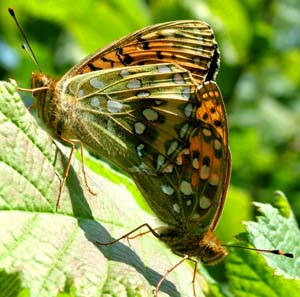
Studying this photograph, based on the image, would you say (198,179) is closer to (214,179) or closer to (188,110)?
(214,179)

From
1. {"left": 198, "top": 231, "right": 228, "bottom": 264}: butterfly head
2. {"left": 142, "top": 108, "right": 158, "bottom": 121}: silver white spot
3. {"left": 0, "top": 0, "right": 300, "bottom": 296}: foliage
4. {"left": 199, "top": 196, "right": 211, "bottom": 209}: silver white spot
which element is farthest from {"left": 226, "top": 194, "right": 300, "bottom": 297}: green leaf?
{"left": 0, "top": 0, "right": 300, "bottom": 296}: foliage

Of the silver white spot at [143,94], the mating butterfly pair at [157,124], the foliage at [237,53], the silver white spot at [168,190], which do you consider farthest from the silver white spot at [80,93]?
the foliage at [237,53]

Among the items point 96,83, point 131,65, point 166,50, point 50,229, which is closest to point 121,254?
point 50,229

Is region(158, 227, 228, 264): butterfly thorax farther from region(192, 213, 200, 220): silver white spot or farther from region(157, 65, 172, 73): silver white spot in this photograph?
region(157, 65, 172, 73): silver white spot

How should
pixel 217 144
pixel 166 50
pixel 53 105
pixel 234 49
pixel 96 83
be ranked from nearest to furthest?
pixel 217 144 → pixel 53 105 → pixel 96 83 → pixel 166 50 → pixel 234 49

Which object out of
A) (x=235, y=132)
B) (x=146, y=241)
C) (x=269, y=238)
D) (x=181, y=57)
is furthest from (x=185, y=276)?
(x=235, y=132)
